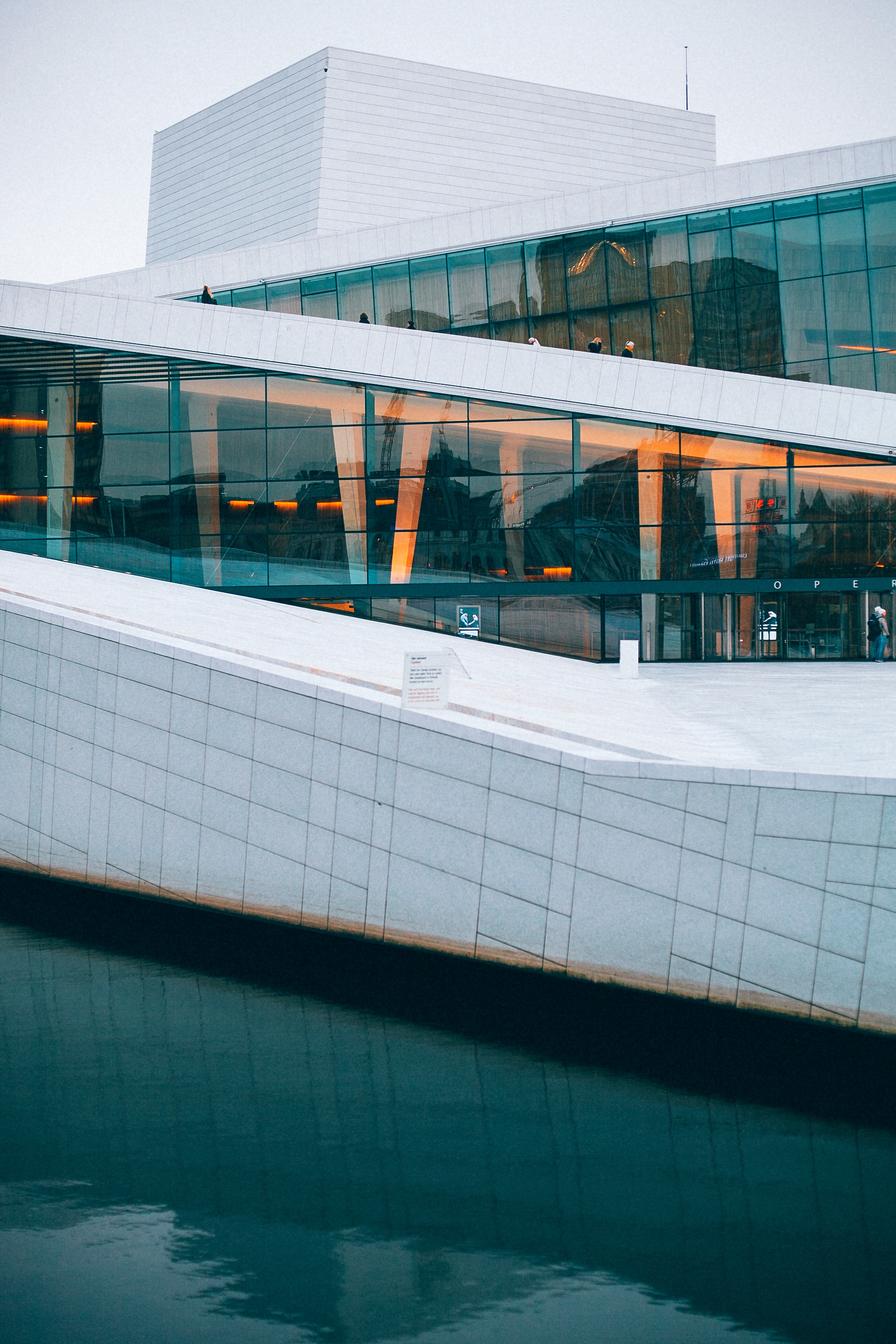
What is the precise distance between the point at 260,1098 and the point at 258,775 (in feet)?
13.6

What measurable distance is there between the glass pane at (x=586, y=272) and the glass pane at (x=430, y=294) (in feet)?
11.4

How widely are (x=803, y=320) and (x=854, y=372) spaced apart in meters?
1.73

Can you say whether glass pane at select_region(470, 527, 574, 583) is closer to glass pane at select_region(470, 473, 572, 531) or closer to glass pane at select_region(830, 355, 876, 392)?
glass pane at select_region(470, 473, 572, 531)

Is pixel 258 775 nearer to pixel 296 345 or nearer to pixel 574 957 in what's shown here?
pixel 574 957

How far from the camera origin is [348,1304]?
6547mm

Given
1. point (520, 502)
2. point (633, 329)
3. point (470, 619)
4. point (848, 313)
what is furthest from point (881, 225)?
point (470, 619)

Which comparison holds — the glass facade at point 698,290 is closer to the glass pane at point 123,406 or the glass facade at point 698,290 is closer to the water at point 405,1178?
the glass pane at point 123,406

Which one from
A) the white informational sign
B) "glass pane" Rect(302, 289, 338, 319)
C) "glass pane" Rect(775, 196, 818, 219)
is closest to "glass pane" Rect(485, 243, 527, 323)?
"glass pane" Rect(302, 289, 338, 319)

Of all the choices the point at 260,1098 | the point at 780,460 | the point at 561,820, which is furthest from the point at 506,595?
the point at 260,1098

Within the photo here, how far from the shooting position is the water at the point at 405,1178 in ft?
21.4

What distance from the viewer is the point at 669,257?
1131 inches

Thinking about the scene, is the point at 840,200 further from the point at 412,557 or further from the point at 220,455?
the point at 220,455

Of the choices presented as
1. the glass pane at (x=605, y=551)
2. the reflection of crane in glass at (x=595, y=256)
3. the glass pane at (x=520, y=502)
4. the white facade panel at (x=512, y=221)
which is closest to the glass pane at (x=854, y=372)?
the white facade panel at (x=512, y=221)

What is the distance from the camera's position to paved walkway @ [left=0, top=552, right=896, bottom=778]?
11328mm
